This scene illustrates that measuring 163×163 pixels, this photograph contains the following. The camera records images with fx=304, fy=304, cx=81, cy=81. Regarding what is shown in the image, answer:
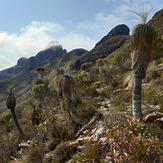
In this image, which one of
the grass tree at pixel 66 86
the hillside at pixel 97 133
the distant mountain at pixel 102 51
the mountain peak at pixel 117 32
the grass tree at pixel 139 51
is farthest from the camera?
the mountain peak at pixel 117 32

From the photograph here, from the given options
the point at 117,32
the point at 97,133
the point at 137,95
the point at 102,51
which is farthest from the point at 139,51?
the point at 117,32

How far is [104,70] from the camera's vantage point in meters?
26.7

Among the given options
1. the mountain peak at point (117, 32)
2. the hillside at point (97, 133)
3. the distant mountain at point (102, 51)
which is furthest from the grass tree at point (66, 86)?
the mountain peak at point (117, 32)

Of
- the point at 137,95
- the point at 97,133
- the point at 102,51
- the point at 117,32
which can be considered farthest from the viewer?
the point at 117,32

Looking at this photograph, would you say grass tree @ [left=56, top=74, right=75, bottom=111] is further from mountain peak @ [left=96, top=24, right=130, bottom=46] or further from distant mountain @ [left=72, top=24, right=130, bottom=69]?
mountain peak @ [left=96, top=24, right=130, bottom=46]

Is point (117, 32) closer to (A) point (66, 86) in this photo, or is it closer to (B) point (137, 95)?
Result: (A) point (66, 86)

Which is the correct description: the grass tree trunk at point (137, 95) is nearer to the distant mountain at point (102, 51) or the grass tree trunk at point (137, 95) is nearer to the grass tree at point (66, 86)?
the grass tree at point (66, 86)

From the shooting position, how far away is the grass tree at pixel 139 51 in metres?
9.68

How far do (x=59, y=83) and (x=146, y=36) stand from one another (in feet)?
20.9

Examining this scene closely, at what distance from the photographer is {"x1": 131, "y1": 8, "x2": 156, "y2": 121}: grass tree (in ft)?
31.8

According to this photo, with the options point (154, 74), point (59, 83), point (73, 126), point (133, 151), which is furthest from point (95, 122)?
point (154, 74)

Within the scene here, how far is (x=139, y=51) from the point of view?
977cm

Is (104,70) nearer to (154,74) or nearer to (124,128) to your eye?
(154,74)

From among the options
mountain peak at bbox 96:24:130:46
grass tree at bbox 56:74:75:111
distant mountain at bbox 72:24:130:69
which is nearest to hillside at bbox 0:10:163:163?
grass tree at bbox 56:74:75:111
